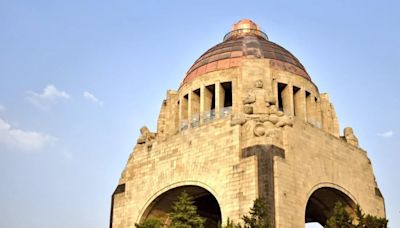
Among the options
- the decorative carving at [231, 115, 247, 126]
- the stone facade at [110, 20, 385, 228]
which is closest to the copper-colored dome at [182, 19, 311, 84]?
the stone facade at [110, 20, 385, 228]

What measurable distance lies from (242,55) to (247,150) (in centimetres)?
690

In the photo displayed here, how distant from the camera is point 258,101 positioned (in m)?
26.4

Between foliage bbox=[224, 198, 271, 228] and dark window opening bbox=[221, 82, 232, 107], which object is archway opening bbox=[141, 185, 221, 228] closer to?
dark window opening bbox=[221, 82, 232, 107]

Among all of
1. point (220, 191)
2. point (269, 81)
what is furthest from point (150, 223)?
point (269, 81)

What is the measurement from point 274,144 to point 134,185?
7535 mm

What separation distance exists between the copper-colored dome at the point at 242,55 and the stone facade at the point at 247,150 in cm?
8

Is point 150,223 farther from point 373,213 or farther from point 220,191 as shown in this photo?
point 373,213

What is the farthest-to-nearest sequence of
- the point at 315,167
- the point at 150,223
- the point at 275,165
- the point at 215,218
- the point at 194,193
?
the point at 215,218
the point at 194,193
the point at 315,167
the point at 275,165
the point at 150,223

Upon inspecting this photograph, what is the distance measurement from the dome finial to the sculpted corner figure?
23.6ft

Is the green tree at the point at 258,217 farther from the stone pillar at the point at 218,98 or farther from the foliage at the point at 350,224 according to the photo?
the stone pillar at the point at 218,98

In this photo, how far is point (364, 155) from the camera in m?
29.3

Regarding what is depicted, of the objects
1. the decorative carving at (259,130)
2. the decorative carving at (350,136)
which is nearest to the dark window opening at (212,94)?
the decorative carving at (259,130)

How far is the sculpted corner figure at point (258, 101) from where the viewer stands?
26.1 metres

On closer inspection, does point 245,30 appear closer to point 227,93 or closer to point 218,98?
point 227,93
